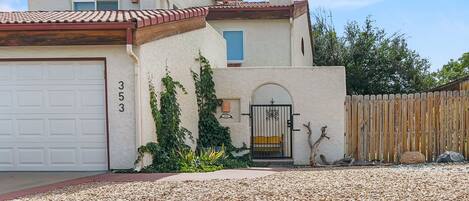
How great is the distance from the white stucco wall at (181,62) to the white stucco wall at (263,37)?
2397mm

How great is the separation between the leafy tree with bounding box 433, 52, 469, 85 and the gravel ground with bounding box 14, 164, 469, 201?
38.3 m

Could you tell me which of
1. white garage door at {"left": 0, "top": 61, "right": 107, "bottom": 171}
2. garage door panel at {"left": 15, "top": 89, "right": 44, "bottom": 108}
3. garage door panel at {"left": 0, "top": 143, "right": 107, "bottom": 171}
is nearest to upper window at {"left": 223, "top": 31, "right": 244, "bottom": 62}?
white garage door at {"left": 0, "top": 61, "right": 107, "bottom": 171}

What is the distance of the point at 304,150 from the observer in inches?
542

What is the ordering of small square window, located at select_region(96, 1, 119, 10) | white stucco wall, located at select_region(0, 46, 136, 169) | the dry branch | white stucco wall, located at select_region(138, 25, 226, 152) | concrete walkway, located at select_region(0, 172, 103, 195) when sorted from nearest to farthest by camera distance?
concrete walkway, located at select_region(0, 172, 103, 195), white stucco wall, located at select_region(0, 46, 136, 169), white stucco wall, located at select_region(138, 25, 226, 152), the dry branch, small square window, located at select_region(96, 1, 119, 10)

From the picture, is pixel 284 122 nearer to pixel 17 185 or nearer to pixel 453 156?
pixel 453 156

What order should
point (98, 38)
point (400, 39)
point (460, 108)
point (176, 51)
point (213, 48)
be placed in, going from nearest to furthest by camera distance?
point (98, 38), point (176, 51), point (460, 108), point (213, 48), point (400, 39)

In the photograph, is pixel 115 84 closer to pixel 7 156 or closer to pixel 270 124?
pixel 7 156

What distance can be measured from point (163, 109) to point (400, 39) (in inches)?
756

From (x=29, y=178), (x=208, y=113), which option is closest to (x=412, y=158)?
(x=208, y=113)

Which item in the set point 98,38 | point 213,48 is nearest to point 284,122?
point 213,48

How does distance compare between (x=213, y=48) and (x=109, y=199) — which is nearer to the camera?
(x=109, y=199)

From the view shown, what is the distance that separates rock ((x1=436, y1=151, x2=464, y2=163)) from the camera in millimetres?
12312

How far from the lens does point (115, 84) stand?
973cm

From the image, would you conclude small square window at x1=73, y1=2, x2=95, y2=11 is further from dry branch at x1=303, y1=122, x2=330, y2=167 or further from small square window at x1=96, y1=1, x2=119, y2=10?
dry branch at x1=303, y1=122, x2=330, y2=167
